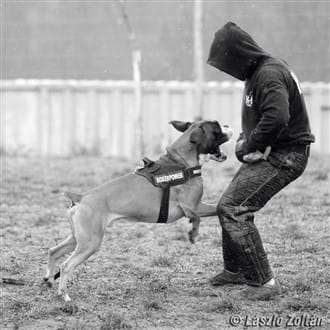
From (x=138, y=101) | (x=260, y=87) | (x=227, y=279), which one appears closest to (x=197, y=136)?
(x=260, y=87)

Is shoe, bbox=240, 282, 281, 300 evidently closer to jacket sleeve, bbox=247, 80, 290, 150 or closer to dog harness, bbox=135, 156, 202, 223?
dog harness, bbox=135, 156, 202, 223

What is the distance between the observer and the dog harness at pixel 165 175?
20.5 feet

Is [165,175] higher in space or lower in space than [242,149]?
lower

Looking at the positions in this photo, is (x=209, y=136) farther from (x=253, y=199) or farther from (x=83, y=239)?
(x=83, y=239)

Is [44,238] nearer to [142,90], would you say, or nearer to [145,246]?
[145,246]

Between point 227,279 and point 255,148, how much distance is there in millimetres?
1113

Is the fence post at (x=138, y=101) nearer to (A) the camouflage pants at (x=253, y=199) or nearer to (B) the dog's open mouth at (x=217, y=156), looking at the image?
(B) the dog's open mouth at (x=217, y=156)

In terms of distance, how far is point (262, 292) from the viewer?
5.90m

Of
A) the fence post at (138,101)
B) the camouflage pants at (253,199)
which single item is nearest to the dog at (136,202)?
the camouflage pants at (253,199)

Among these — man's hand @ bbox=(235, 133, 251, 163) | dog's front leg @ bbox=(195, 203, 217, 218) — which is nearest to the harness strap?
dog's front leg @ bbox=(195, 203, 217, 218)

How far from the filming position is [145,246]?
7645 mm

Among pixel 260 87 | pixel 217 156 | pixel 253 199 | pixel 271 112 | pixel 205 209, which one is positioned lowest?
pixel 205 209

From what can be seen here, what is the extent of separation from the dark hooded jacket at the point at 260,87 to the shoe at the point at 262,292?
101 centimetres

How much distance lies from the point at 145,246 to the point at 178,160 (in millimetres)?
1475
